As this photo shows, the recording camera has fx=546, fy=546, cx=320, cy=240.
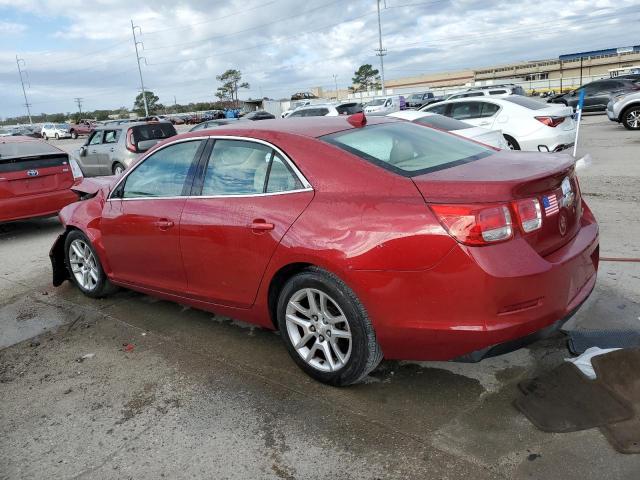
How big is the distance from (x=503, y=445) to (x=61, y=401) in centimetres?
265

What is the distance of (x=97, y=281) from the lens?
5.08 meters

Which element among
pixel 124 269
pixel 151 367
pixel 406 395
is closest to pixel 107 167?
pixel 124 269

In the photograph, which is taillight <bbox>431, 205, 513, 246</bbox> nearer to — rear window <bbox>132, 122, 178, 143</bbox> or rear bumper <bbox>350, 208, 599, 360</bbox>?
rear bumper <bbox>350, 208, 599, 360</bbox>

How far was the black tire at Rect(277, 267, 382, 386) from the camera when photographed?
9.88ft

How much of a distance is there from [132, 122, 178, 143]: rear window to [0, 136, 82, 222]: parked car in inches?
199

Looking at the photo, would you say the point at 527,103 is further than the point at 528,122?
Yes

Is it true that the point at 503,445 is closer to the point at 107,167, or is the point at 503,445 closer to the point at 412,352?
the point at 412,352

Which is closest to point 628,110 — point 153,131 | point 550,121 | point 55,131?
point 550,121

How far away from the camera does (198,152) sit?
4.01 meters

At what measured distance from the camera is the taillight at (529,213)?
2734 mm

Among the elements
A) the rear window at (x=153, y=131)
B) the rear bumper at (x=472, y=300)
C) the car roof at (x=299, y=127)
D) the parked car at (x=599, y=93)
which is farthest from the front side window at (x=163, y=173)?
the parked car at (x=599, y=93)

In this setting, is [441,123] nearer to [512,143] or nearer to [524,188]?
[512,143]

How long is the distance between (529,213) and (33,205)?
24.7 feet

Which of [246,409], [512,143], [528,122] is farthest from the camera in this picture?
[512,143]
